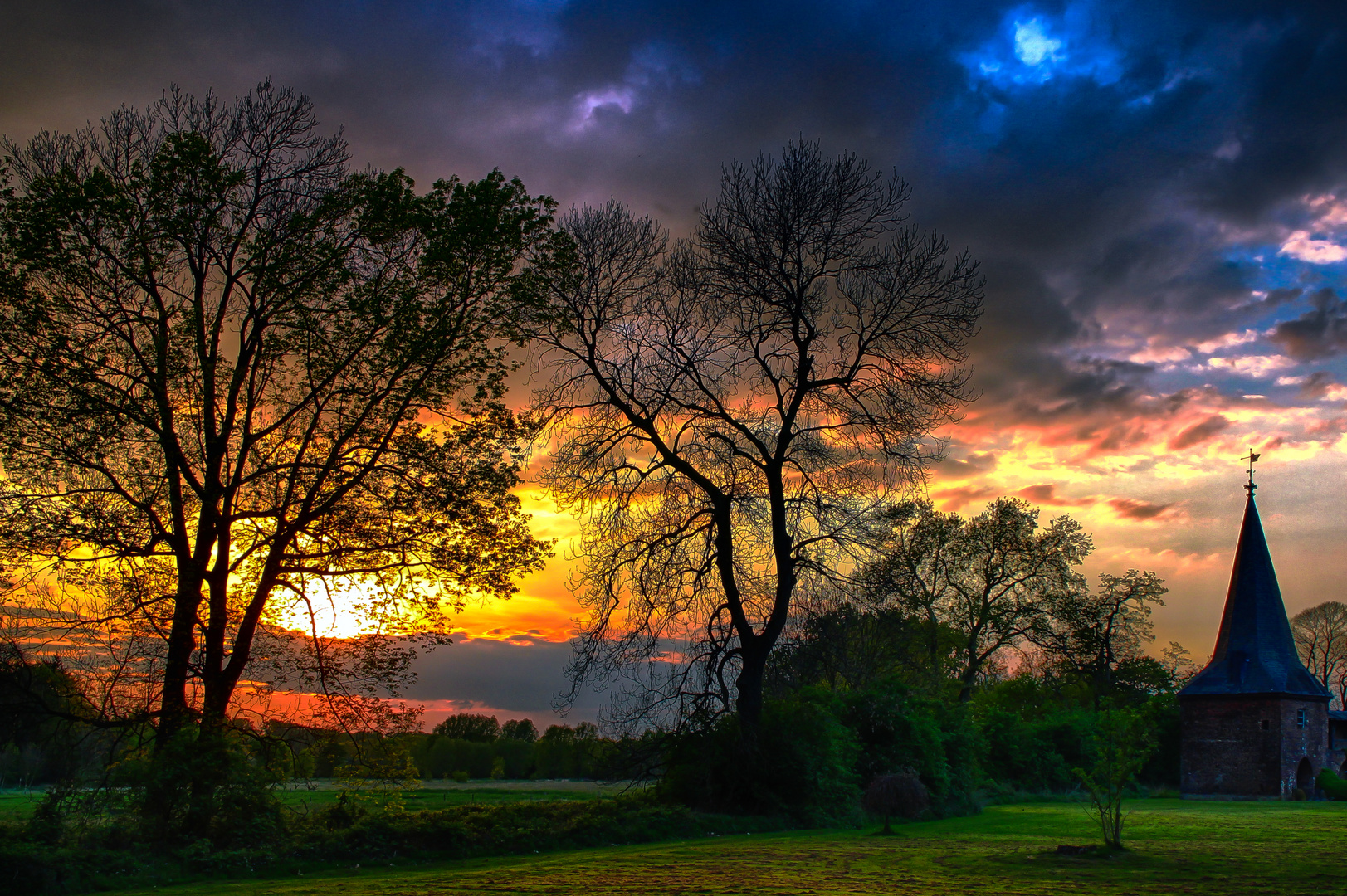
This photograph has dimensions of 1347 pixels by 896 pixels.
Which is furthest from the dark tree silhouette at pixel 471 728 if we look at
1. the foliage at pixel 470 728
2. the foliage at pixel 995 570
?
the foliage at pixel 995 570

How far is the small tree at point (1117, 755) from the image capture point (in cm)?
1343

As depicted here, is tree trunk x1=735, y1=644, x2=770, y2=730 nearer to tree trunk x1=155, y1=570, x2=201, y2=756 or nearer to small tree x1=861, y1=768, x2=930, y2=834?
small tree x1=861, y1=768, x2=930, y2=834

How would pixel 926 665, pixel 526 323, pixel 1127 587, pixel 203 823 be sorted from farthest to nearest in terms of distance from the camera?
pixel 1127 587 → pixel 926 665 → pixel 526 323 → pixel 203 823

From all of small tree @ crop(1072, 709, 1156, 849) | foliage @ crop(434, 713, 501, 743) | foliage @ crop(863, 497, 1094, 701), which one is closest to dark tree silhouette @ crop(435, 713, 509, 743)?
foliage @ crop(434, 713, 501, 743)

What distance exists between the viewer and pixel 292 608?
56.7ft

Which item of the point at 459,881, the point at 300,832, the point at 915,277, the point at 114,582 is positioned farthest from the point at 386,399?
the point at 915,277

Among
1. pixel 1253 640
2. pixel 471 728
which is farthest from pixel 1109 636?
pixel 471 728

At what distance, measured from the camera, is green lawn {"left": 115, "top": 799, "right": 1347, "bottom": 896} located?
998 cm

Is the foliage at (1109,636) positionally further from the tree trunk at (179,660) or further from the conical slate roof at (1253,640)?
the tree trunk at (179,660)

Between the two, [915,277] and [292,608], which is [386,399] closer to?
[292,608]

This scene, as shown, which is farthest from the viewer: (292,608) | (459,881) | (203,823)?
(292,608)

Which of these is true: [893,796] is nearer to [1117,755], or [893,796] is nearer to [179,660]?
[1117,755]

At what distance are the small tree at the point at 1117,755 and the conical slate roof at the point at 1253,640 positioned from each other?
33.1 metres

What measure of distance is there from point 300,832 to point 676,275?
13.7 m
